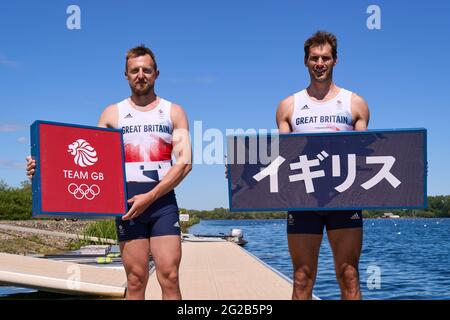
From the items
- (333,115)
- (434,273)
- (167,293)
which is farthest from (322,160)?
(434,273)

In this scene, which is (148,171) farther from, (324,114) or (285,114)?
(324,114)

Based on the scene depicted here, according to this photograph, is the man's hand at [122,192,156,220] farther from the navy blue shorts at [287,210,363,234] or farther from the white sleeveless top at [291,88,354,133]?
the white sleeveless top at [291,88,354,133]

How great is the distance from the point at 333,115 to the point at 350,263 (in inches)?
55.0

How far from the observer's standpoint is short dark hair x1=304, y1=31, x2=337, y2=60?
5.36 metres

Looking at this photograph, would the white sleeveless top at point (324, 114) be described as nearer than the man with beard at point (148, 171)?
No

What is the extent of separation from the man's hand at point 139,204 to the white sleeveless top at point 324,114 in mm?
1572

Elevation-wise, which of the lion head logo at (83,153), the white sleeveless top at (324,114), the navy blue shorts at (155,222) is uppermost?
the white sleeveless top at (324,114)

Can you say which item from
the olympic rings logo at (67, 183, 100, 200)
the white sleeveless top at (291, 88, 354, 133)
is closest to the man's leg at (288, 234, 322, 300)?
the white sleeveless top at (291, 88, 354, 133)

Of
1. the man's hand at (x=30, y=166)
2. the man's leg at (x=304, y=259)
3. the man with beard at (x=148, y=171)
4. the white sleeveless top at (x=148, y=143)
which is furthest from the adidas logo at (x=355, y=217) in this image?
the man's hand at (x=30, y=166)

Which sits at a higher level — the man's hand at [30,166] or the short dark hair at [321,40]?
the short dark hair at [321,40]

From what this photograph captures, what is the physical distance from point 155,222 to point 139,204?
0.24m

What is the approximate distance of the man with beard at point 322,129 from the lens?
5211 mm

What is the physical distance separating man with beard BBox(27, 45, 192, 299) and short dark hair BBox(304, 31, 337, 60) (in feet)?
4.50

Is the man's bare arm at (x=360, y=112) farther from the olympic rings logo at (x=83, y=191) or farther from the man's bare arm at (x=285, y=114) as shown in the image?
the olympic rings logo at (x=83, y=191)
